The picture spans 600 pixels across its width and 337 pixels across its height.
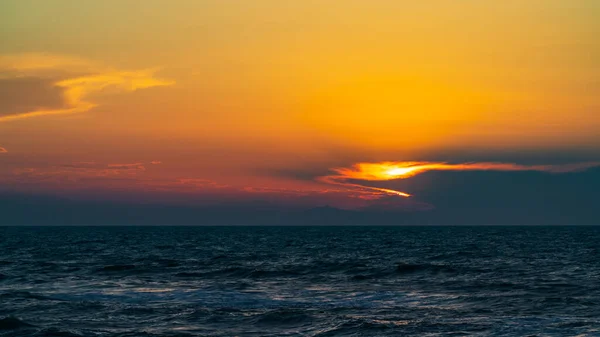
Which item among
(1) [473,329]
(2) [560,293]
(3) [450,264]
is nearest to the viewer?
(1) [473,329]

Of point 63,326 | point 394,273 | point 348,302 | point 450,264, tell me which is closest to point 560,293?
point 348,302

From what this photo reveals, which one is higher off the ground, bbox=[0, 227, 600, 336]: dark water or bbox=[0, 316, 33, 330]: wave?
bbox=[0, 316, 33, 330]: wave

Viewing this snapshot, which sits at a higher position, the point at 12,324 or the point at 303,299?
the point at 12,324

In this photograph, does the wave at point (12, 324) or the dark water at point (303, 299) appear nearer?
the dark water at point (303, 299)

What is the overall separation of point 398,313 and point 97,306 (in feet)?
53.7

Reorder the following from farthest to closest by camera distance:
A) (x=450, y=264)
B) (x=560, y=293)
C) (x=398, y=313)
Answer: (x=450, y=264) < (x=560, y=293) < (x=398, y=313)

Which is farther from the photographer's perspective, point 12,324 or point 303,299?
point 303,299

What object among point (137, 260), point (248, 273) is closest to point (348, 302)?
point (248, 273)

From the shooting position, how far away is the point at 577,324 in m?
28.1

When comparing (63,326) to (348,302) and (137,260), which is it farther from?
(137,260)

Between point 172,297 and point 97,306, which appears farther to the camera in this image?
point 172,297

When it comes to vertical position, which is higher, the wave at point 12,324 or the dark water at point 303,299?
the wave at point 12,324

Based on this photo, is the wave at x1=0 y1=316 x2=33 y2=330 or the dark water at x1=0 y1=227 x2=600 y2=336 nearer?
the dark water at x1=0 y1=227 x2=600 y2=336

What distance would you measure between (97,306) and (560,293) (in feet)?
88.7
